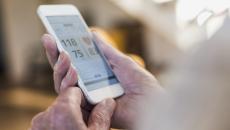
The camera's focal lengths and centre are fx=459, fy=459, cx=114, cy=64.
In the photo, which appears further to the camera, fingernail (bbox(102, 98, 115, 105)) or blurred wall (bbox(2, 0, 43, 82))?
blurred wall (bbox(2, 0, 43, 82))

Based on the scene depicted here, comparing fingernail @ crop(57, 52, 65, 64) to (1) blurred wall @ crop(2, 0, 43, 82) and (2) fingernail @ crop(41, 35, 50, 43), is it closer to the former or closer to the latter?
(2) fingernail @ crop(41, 35, 50, 43)

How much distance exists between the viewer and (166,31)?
13.9 ft

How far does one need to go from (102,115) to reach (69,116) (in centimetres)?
11

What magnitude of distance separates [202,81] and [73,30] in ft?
1.99

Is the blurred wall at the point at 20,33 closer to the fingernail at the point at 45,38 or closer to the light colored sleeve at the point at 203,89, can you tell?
the fingernail at the point at 45,38

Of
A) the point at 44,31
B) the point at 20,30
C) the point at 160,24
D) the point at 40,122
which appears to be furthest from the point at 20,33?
the point at 40,122

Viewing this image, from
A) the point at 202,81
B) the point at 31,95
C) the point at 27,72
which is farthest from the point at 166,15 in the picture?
the point at 202,81

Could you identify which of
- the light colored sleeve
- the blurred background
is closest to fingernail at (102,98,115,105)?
the light colored sleeve

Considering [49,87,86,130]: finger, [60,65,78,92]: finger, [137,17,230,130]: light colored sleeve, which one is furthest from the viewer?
[60,65,78,92]: finger

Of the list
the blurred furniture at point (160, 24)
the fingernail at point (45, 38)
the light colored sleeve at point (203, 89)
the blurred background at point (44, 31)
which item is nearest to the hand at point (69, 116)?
the fingernail at point (45, 38)

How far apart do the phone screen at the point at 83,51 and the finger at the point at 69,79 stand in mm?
51

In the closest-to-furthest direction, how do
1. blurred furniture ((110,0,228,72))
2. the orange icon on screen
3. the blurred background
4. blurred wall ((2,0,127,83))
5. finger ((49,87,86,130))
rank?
finger ((49,87,86,130))
the orange icon on screen
blurred furniture ((110,0,228,72))
the blurred background
blurred wall ((2,0,127,83))

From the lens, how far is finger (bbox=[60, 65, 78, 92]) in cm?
94

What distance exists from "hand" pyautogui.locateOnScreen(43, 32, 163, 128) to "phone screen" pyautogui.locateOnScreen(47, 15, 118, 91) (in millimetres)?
22
